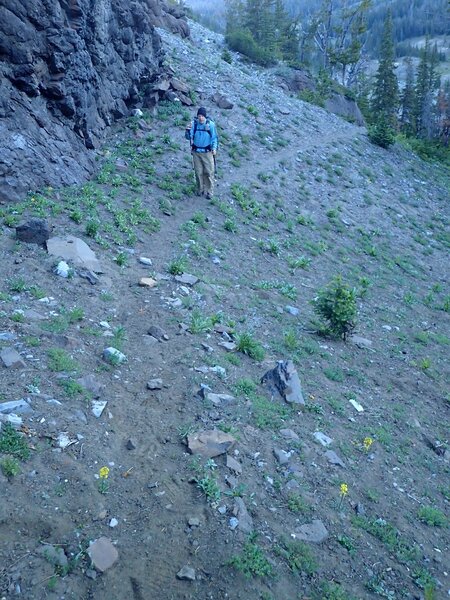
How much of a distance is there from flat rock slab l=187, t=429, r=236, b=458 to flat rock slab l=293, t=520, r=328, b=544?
1.11 metres

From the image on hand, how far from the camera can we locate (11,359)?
19.8ft

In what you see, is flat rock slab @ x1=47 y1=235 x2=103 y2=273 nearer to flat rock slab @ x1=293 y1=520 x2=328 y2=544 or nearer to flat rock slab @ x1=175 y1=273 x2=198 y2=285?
flat rock slab @ x1=175 y1=273 x2=198 y2=285

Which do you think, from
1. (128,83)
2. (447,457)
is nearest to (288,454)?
(447,457)

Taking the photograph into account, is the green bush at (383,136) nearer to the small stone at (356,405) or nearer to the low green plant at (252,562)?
the small stone at (356,405)

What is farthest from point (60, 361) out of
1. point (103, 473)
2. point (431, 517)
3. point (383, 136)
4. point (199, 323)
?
point (383, 136)

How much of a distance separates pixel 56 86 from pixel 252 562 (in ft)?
35.1

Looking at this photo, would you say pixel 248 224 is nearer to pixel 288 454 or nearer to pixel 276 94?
pixel 288 454

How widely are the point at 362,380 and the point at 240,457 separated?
3422mm

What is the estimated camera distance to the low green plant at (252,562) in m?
4.61

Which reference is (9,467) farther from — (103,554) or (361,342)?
(361,342)

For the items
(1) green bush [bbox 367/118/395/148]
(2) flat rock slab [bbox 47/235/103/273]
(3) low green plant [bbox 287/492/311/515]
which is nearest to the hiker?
(2) flat rock slab [bbox 47/235/103/273]

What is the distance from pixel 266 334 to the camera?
355 inches

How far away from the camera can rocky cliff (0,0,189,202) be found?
1054cm

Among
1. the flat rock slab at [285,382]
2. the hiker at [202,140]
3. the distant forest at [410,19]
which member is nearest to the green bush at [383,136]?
the hiker at [202,140]
